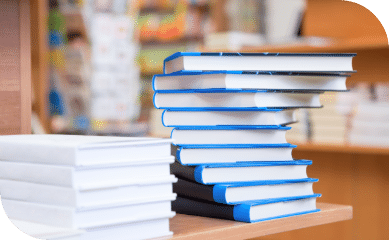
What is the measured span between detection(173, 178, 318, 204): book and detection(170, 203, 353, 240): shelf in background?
4cm

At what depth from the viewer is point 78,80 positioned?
3.98 m

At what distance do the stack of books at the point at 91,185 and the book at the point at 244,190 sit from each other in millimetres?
159

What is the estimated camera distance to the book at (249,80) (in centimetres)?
98

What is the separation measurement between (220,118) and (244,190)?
0.15m

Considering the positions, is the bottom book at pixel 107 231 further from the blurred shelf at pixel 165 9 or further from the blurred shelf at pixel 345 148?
the blurred shelf at pixel 165 9

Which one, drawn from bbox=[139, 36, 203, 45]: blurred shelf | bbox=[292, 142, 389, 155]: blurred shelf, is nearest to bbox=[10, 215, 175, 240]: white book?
bbox=[292, 142, 389, 155]: blurred shelf

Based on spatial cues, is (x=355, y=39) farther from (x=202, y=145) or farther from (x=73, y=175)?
(x=73, y=175)

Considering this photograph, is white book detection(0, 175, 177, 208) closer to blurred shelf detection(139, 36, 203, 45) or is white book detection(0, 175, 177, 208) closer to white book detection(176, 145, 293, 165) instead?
white book detection(176, 145, 293, 165)

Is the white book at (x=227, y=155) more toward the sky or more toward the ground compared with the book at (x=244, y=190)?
more toward the sky

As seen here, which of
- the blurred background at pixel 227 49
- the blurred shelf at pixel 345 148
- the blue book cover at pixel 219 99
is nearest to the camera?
the blue book cover at pixel 219 99

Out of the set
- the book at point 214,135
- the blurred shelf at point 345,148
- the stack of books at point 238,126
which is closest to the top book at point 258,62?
the stack of books at point 238,126

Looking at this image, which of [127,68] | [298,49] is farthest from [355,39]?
A: [127,68]

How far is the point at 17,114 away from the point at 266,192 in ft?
1.69

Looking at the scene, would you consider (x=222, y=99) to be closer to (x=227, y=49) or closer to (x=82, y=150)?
(x=82, y=150)
